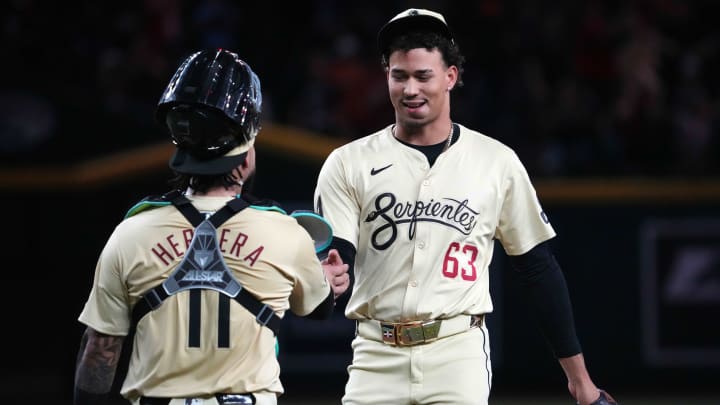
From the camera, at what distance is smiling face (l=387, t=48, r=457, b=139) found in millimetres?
4859

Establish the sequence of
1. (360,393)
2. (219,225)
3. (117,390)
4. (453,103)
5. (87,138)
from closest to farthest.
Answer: (219,225) < (360,393) < (117,390) < (87,138) < (453,103)

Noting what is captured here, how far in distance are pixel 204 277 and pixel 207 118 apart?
1.60 feet

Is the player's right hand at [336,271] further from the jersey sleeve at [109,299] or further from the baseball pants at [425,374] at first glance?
the jersey sleeve at [109,299]

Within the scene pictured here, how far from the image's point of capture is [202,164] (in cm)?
361

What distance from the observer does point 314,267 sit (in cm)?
371

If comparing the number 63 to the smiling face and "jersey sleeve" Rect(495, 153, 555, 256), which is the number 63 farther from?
the smiling face

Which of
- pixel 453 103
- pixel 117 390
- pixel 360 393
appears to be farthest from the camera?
pixel 453 103

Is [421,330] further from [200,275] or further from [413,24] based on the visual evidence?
[200,275]

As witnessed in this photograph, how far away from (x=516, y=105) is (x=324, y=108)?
193cm

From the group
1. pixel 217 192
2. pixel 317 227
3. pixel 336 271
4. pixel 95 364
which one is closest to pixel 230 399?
pixel 95 364

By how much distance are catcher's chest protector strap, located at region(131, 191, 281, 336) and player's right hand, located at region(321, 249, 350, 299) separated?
3.01ft

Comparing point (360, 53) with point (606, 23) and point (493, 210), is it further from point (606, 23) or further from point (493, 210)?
point (493, 210)

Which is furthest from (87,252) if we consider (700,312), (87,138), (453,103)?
(700,312)

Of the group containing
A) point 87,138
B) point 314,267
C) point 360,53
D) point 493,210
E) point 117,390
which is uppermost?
point 360,53
